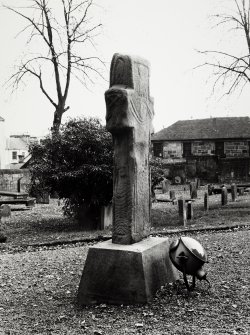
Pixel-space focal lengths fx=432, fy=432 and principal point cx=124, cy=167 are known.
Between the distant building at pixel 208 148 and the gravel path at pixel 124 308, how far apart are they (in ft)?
111

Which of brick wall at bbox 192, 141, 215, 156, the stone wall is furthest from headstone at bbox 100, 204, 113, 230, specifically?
brick wall at bbox 192, 141, 215, 156

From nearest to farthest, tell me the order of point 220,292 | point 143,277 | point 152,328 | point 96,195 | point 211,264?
point 152,328
point 143,277
point 220,292
point 211,264
point 96,195

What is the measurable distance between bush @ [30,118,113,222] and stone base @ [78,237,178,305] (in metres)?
6.42

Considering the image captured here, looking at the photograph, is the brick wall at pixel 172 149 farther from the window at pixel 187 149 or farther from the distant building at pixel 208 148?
the window at pixel 187 149

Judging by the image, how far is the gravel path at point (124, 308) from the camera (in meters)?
4.61

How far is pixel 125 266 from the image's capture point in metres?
5.38

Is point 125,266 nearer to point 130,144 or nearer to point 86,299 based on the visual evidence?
point 86,299

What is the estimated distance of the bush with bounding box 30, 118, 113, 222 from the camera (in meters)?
12.1

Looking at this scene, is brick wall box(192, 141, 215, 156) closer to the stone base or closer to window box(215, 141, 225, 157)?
window box(215, 141, 225, 157)

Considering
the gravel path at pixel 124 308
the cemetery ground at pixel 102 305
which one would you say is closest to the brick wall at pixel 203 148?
the cemetery ground at pixel 102 305

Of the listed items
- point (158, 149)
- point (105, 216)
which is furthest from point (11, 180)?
point (158, 149)

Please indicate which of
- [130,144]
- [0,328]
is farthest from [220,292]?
[0,328]

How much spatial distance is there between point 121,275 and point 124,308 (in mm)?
398

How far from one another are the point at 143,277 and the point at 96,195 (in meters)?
7.36
